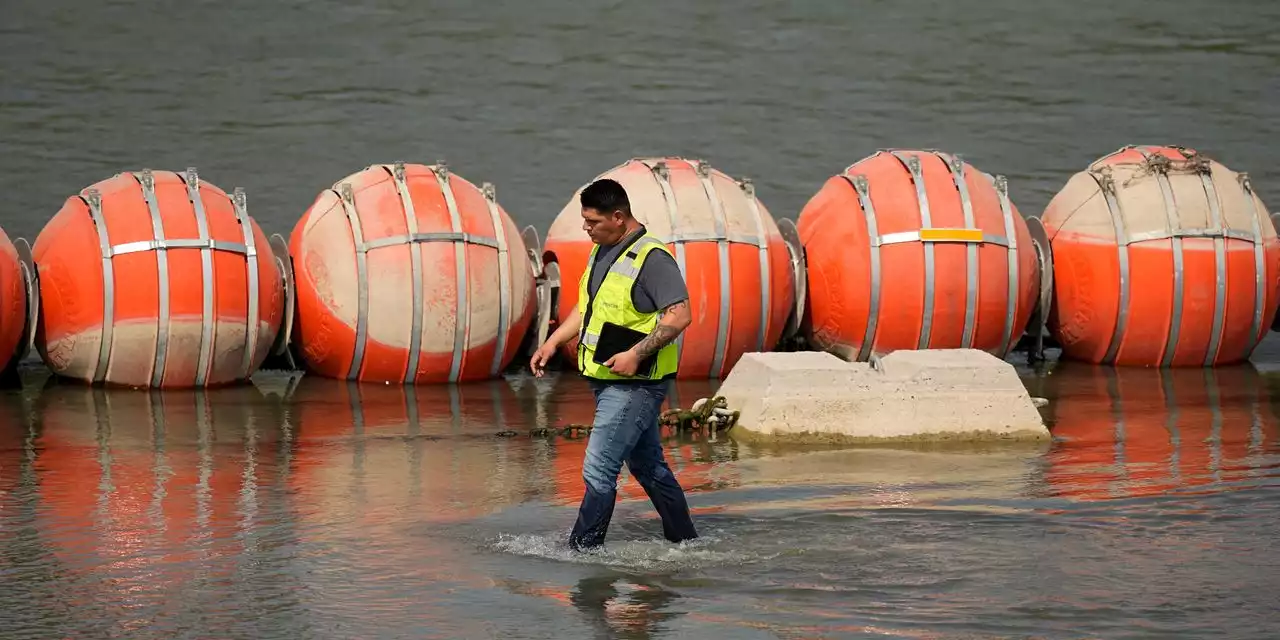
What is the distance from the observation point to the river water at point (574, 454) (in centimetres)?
688

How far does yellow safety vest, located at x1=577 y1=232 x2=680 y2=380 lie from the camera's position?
25.1ft

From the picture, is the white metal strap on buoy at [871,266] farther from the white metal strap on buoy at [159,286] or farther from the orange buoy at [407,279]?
the white metal strap on buoy at [159,286]

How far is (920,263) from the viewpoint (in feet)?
44.2

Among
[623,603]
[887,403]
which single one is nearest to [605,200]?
[623,603]

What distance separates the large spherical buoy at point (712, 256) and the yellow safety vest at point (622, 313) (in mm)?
5454

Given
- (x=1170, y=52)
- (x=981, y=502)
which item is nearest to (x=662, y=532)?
(x=981, y=502)

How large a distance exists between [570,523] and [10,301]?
611 cm

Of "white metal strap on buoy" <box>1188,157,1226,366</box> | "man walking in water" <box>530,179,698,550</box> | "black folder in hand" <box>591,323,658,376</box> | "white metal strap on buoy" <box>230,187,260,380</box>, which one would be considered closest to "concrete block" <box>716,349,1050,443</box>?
"man walking in water" <box>530,179,698,550</box>

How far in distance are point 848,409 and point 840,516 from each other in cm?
226

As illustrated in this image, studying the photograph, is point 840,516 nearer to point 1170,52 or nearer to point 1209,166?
point 1209,166

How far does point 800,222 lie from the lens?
1434cm

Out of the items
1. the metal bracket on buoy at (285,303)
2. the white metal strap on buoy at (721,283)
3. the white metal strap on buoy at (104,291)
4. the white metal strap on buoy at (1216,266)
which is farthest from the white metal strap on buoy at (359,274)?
the white metal strap on buoy at (1216,266)

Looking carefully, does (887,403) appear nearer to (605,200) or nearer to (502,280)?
(605,200)

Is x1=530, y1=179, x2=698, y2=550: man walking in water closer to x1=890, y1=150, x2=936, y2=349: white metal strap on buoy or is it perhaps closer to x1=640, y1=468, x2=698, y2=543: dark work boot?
x1=640, y1=468, x2=698, y2=543: dark work boot
